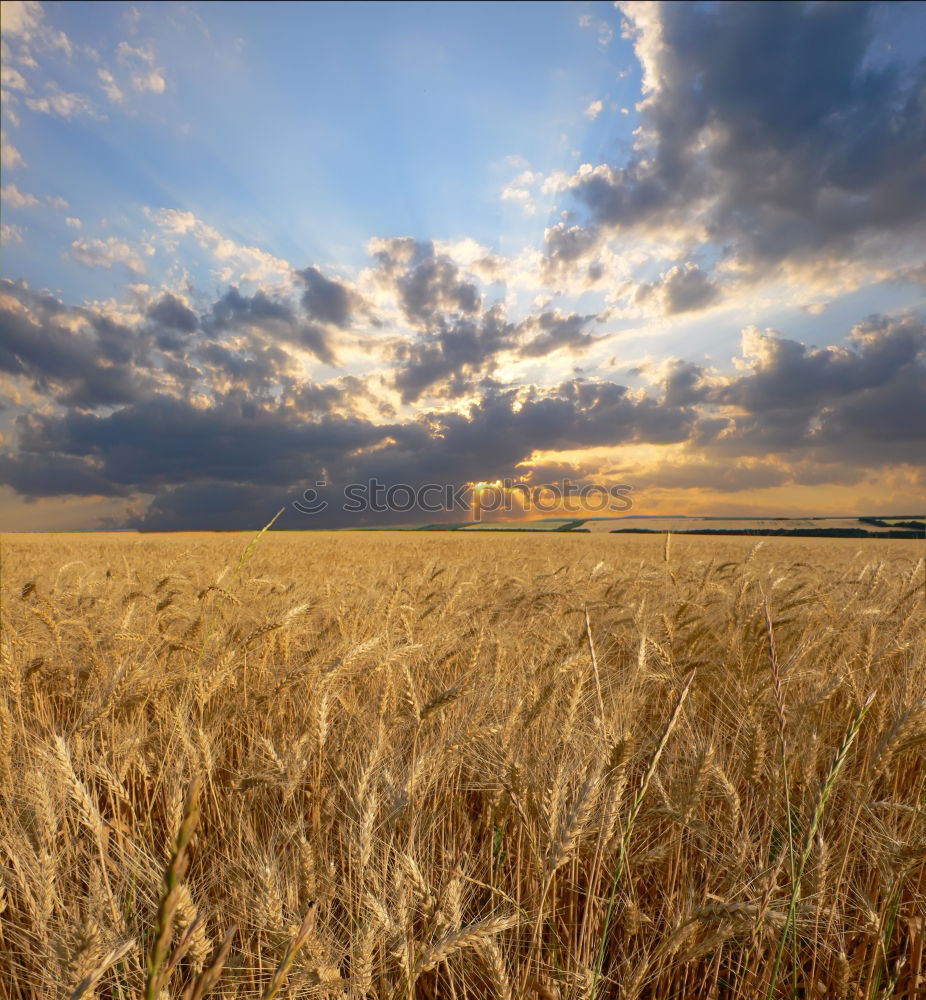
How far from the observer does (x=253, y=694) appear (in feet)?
9.29

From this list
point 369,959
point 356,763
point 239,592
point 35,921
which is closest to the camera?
point 369,959

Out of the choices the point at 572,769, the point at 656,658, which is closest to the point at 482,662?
the point at 656,658

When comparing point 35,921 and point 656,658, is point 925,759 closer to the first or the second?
point 656,658

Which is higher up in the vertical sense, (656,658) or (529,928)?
(656,658)

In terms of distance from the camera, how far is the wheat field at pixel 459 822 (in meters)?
1.18

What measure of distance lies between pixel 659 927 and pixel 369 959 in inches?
39.0

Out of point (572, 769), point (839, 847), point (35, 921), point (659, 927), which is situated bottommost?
point (659, 927)

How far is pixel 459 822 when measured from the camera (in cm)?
191

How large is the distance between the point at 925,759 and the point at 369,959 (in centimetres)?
228

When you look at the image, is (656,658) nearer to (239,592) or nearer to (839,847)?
(839,847)

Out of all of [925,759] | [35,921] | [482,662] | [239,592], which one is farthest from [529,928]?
[239,592]

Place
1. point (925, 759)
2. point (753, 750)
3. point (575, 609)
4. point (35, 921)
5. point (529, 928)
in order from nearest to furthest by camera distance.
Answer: point (35, 921) < point (529, 928) < point (753, 750) < point (925, 759) < point (575, 609)

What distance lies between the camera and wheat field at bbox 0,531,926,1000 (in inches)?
46.3

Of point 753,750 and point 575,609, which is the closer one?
point 753,750
